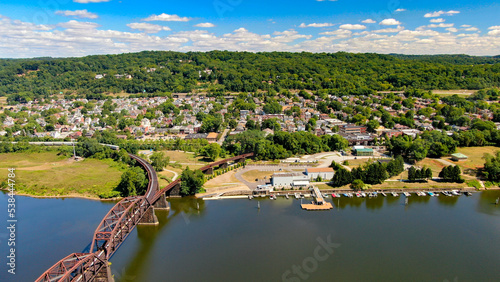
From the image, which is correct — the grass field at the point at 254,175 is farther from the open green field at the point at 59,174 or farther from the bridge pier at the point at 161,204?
the open green field at the point at 59,174

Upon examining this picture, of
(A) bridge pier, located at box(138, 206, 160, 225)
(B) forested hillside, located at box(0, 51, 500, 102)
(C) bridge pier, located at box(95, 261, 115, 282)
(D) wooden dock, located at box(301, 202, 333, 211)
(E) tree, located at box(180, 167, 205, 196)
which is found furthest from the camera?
(B) forested hillside, located at box(0, 51, 500, 102)

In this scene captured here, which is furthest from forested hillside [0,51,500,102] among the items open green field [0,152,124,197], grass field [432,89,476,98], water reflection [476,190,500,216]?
water reflection [476,190,500,216]

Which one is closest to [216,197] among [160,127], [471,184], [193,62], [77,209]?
[77,209]

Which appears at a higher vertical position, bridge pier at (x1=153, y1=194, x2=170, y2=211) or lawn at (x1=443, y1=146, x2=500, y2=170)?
lawn at (x1=443, y1=146, x2=500, y2=170)

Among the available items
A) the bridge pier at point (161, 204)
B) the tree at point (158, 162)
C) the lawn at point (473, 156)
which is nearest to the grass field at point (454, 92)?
the lawn at point (473, 156)

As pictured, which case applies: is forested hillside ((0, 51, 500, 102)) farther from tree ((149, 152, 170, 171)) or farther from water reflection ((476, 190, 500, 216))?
water reflection ((476, 190, 500, 216))

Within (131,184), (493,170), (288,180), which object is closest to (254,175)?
(288,180)

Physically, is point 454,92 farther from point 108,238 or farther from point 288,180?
point 108,238
